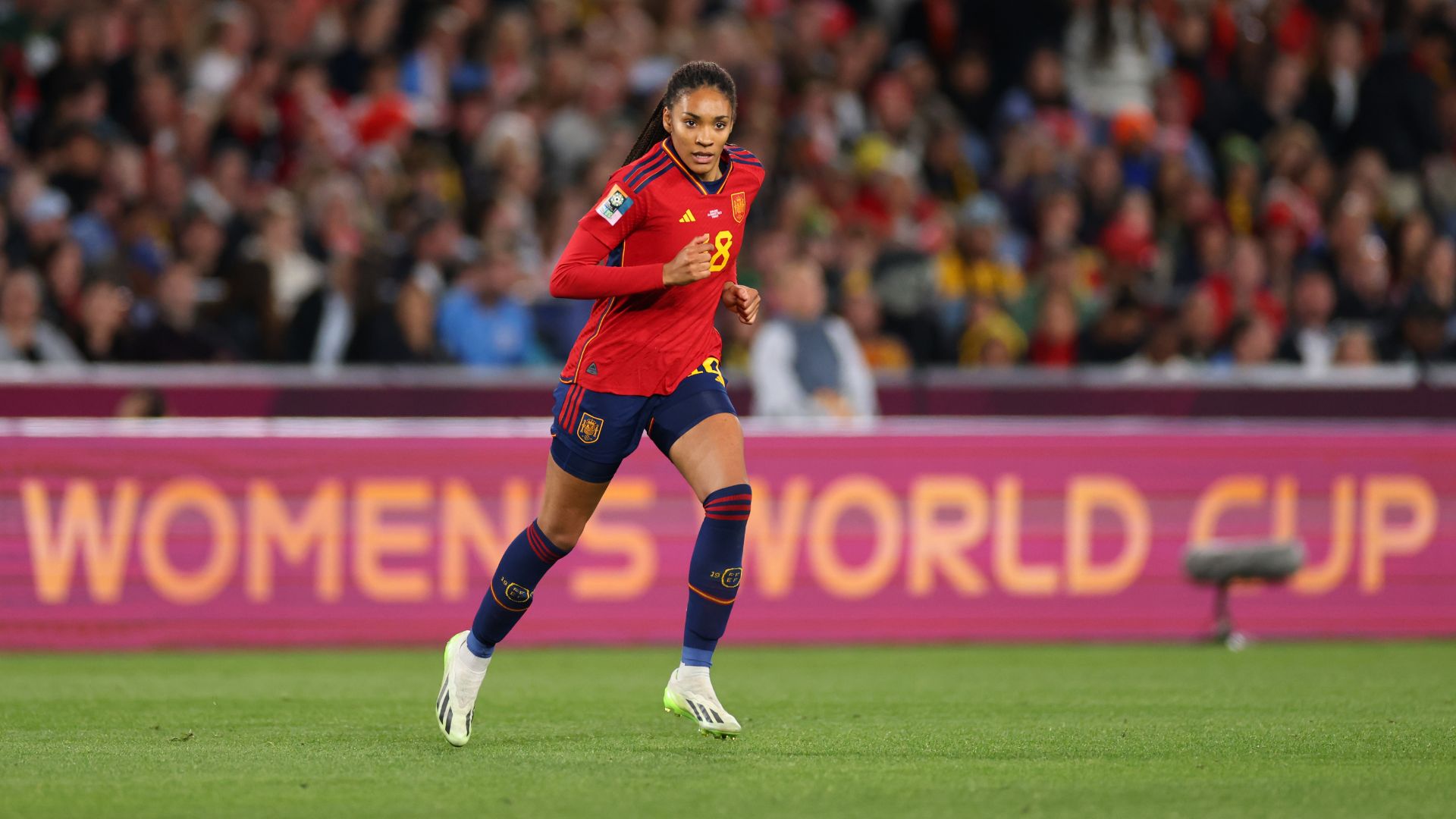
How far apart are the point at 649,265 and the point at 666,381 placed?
403 mm

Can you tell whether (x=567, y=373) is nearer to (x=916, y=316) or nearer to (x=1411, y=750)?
(x=1411, y=750)

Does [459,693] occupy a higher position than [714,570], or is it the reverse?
[714,570]

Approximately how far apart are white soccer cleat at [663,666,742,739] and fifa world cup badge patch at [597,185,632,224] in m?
1.53

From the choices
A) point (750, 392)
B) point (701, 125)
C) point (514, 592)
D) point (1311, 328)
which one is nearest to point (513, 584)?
point (514, 592)

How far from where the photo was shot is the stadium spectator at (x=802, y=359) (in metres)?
11.3

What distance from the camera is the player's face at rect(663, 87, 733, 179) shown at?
639cm

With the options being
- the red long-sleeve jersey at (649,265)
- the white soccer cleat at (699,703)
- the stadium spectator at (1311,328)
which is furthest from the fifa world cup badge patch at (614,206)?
the stadium spectator at (1311,328)

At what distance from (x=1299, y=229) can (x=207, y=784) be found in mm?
12246

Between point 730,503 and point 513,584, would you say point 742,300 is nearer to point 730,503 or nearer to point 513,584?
point 730,503

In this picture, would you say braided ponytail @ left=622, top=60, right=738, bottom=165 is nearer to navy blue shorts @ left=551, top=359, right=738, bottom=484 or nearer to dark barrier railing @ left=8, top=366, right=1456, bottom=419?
navy blue shorts @ left=551, top=359, right=738, bottom=484

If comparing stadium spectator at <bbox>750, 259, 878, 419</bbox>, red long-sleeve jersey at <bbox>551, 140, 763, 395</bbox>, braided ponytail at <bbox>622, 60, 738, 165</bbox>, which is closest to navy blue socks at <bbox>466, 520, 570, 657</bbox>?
red long-sleeve jersey at <bbox>551, 140, 763, 395</bbox>

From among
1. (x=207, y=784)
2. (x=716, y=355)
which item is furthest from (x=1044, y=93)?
(x=207, y=784)

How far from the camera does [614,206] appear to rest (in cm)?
636

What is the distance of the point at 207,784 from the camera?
5.59 m
